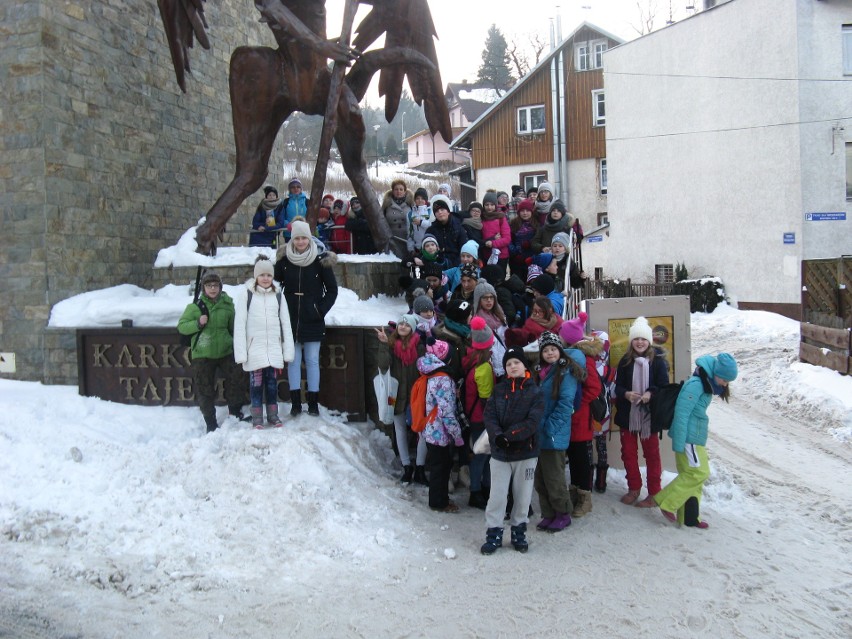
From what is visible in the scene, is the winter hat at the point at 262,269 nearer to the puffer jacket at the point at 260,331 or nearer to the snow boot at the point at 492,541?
the puffer jacket at the point at 260,331

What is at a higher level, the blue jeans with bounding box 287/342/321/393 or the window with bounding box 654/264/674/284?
the window with bounding box 654/264/674/284

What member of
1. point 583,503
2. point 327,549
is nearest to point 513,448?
point 583,503

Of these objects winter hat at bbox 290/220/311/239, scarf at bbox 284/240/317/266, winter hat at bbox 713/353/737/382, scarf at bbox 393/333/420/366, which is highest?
winter hat at bbox 290/220/311/239

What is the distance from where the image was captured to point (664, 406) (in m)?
6.12

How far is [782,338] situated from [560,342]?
11.6 metres

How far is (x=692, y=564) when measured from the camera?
529cm

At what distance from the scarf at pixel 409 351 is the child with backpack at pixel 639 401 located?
176 centimetres

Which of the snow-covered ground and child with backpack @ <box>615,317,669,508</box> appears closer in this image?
the snow-covered ground

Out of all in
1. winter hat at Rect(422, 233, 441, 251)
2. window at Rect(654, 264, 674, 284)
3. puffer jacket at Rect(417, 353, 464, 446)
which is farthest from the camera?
window at Rect(654, 264, 674, 284)

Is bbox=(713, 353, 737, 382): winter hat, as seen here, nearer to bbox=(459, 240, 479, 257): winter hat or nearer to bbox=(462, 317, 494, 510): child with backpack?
bbox=(462, 317, 494, 510): child with backpack

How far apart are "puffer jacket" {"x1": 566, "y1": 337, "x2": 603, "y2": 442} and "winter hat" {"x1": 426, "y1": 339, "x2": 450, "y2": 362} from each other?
99 centimetres

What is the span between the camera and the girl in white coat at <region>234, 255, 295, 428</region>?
6445 millimetres

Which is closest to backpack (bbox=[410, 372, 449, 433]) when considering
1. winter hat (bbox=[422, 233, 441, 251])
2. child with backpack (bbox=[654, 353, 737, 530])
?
child with backpack (bbox=[654, 353, 737, 530])

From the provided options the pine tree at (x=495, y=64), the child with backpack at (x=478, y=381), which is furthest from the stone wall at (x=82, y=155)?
the pine tree at (x=495, y=64)
